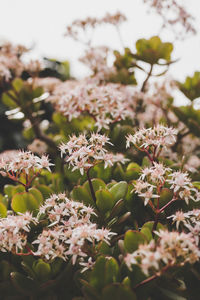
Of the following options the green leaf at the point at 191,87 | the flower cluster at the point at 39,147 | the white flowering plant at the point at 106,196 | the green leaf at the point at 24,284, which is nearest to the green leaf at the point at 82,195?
the white flowering plant at the point at 106,196

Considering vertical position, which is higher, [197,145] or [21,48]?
[21,48]

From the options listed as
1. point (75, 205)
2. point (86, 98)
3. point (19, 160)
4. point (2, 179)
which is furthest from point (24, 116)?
point (75, 205)

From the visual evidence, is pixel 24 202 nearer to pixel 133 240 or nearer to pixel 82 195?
pixel 82 195

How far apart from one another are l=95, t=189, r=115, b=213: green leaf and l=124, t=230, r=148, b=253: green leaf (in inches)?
6.1

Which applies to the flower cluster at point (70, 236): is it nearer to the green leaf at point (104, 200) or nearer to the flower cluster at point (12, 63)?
the green leaf at point (104, 200)

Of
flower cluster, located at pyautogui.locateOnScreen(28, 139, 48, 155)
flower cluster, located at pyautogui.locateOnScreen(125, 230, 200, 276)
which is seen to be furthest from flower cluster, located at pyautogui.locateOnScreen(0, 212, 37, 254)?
flower cluster, located at pyautogui.locateOnScreen(28, 139, 48, 155)

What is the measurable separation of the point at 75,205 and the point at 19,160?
18 cm

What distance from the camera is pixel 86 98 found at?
1.18m

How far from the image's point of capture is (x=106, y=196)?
2.70 ft

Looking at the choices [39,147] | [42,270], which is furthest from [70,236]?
[39,147]

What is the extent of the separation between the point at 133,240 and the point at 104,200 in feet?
0.56

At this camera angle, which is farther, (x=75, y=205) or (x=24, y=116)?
(x=24, y=116)

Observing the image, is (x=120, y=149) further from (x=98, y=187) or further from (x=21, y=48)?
(x=21, y=48)

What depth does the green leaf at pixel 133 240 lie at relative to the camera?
2.19 feet
